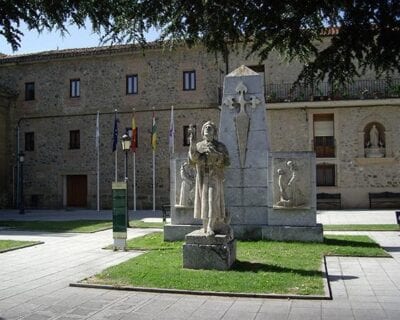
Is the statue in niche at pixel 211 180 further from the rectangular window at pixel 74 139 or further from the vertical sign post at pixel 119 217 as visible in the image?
the rectangular window at pixel 74 139

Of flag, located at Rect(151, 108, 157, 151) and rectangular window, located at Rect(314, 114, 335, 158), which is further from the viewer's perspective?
rectangular window, located at Rect(314, 114, 335, 158)

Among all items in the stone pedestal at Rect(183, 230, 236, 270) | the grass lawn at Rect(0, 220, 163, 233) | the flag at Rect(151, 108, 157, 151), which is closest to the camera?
the stone pedestal at Rect(183, 230, 236, 270)

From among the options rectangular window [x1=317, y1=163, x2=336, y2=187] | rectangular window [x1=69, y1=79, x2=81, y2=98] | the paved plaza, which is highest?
rectangular window [x1=69, y1=79, x2=81, y2=98]

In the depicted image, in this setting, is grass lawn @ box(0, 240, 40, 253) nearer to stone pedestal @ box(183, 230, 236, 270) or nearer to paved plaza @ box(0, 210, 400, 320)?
paved plaza @ box(0, 210, 400, 320)

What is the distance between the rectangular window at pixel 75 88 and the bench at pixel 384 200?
19.7 m

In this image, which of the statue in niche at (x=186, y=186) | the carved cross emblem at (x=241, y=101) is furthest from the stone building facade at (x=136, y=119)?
the statue in niche at (x=186, y=186)

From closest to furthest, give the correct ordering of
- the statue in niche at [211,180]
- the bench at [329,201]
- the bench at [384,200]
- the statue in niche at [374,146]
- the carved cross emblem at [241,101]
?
1. the statue in niche at [211,180]
2. the carved cross emblem at [241,101]
3. the bench at [384,200]
4. the bench at [329,201]
5. the statue in niche at [374,146]

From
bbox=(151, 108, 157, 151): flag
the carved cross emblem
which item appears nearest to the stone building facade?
bbox=(151, 108, 157, 151): flag

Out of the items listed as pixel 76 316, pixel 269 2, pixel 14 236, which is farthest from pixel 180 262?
pixel 14 236

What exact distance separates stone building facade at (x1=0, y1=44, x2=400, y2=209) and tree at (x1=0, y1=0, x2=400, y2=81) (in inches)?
934

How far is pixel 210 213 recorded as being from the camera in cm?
945

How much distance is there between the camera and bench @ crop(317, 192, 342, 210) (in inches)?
1116

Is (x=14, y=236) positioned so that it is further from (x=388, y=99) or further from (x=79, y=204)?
(x=388, y=99)

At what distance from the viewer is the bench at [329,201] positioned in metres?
28.3
